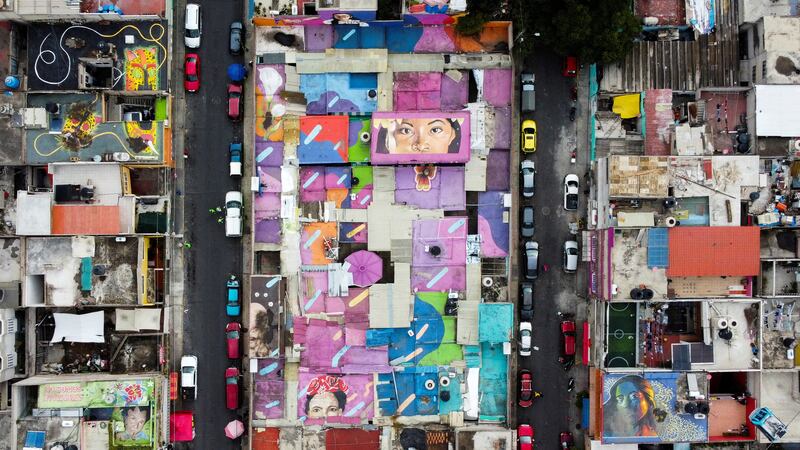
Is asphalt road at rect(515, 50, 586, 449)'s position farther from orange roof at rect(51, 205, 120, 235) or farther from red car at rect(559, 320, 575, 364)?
orange roof at rect(51, 205, 120, 235)

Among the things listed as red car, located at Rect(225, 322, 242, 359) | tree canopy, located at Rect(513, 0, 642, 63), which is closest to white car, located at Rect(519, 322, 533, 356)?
tree canopy, located at Rect(513, 0, 642, 63)

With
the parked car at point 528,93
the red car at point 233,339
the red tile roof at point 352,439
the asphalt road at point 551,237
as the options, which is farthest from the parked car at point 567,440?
the red car at point 233,339

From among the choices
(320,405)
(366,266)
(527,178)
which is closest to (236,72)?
(366,266)

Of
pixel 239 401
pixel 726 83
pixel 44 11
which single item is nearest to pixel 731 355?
pixel 726 83

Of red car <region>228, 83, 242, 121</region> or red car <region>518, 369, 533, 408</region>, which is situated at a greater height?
red car <region>228, 83, 242, 121</region>

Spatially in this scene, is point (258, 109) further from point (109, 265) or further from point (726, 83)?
point (726, 83)

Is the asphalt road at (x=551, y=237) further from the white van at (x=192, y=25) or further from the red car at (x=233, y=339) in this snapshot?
the white van at (x=192, y=25)
